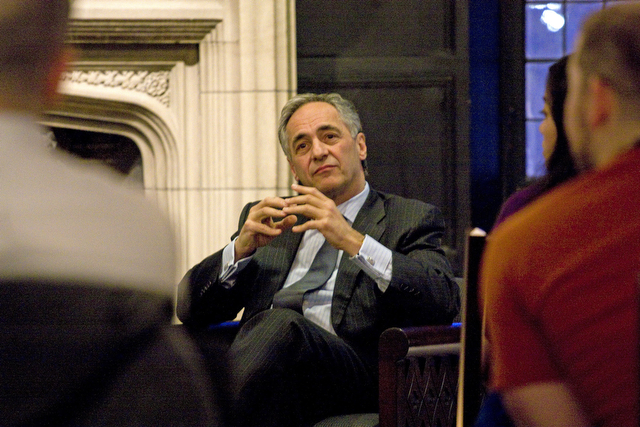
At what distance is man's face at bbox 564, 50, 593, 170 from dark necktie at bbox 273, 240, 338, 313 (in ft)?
4.59

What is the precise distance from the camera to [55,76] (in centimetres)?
55

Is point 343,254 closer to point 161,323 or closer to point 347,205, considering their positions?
point 347,205

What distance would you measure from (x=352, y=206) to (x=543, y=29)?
2106 millimetres

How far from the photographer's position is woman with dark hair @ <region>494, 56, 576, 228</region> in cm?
156

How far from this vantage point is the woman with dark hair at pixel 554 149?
1560mm

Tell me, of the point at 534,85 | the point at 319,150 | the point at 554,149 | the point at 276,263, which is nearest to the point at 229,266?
the point at 276,263

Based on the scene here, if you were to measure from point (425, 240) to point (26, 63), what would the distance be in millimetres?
1797

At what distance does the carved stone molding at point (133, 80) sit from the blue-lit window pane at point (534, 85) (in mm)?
1992

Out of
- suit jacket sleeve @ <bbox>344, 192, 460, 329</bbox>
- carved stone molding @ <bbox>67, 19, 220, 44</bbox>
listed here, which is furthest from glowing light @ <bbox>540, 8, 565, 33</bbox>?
suit jacket sleeve @ <bbox>344, 192, 460, 329</bbox>

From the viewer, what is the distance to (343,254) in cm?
221

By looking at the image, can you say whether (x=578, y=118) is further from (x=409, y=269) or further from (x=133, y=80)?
(x=133, y=80)

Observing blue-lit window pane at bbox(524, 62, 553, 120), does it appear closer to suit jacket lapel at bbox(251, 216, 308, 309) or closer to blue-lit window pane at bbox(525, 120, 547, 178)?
blue-lit window pane at bbox(525, 120, 547, 178)

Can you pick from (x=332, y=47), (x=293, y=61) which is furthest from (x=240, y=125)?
(x=332, y=47)

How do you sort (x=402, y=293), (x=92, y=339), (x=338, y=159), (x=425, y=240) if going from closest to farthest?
(x=92, y=339)
(x=402, y=293)
(x=425, y=240)
(x=338, y=159)
